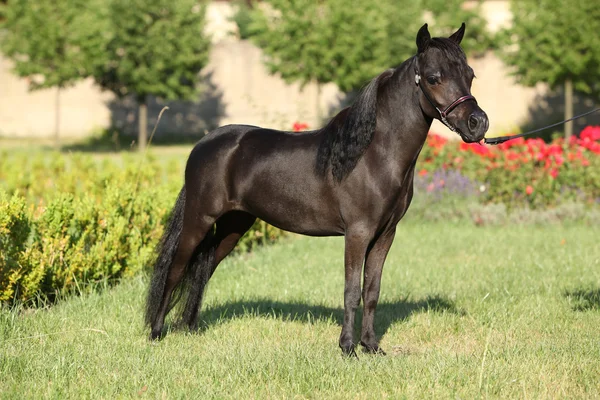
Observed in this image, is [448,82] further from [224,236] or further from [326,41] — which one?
[326,41]

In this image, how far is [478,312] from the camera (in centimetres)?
612

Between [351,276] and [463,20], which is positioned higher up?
[463,20]

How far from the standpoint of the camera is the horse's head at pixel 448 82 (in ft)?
14.4

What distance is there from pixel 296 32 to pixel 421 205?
53.2 feet

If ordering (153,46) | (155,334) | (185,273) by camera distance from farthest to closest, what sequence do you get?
(153,46)
(185,273)
(155,334)

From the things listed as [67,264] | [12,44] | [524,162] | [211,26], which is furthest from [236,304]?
[211,26]

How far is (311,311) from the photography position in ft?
20.7

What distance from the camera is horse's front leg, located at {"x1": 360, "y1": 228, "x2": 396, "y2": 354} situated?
16.6 ft

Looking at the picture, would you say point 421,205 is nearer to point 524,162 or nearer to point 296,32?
point 524,162

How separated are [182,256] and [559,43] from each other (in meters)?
20.2

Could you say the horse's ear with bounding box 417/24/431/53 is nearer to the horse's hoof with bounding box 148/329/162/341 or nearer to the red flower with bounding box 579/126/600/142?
the horse's hoof with bounding box 148/329/162/341

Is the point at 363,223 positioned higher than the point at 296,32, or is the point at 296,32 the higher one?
the point at 296,32

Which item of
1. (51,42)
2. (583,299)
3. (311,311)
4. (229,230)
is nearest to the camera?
(229,230)

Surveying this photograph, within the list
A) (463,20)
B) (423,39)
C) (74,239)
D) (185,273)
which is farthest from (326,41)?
(423,39)
